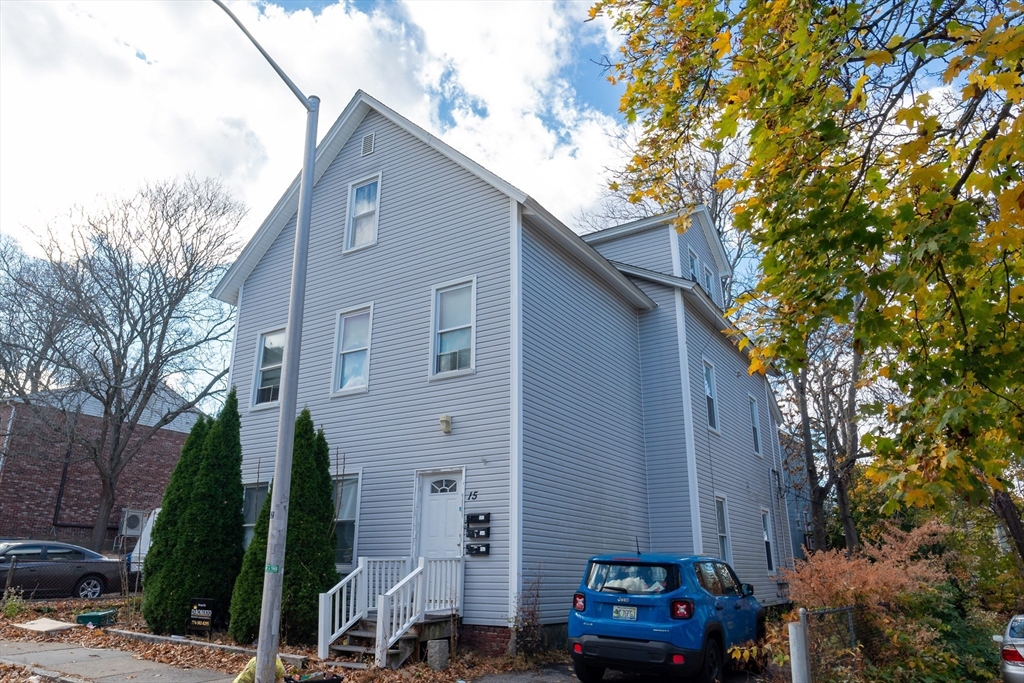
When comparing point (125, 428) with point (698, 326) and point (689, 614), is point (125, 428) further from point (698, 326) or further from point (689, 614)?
point (689, 614)

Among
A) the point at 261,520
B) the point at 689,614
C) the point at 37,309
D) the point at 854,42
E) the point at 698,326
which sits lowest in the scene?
the point at 689,614

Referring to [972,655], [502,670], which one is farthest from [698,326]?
[502,670]

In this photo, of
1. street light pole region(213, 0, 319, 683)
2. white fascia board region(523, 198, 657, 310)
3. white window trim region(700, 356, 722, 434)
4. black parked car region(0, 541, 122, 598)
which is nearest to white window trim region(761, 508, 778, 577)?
white window trim region(700, 356, 722, 434)

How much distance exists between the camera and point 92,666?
995 centimetres

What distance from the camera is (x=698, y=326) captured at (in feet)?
Result: 61.6

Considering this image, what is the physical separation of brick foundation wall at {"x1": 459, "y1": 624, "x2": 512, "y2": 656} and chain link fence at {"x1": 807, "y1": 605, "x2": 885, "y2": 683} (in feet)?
15.3

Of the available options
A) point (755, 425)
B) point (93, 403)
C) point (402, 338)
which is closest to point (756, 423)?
point (755, 425)

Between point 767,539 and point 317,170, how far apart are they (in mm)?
15932

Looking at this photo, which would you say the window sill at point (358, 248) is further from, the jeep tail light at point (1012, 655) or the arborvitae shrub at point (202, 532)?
the jeep tail light at point (1012, 655)

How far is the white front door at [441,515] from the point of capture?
41.3ft

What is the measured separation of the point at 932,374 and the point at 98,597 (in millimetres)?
19780

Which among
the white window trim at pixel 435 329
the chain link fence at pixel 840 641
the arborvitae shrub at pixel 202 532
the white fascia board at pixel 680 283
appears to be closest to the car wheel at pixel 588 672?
the chain link fence at pixel 840 641

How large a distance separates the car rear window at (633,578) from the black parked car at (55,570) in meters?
13.6

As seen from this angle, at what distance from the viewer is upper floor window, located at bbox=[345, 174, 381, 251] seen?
1605 cm
